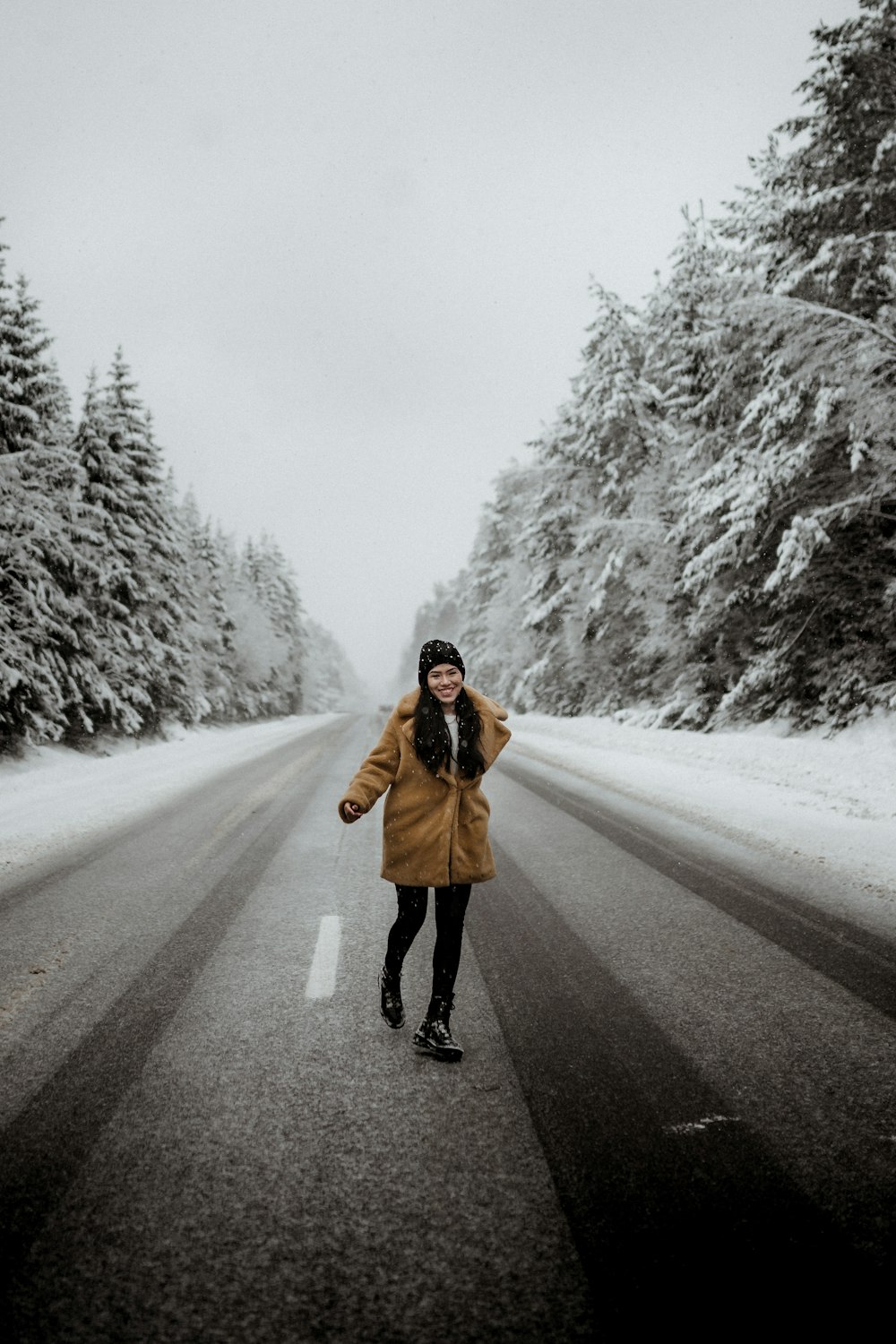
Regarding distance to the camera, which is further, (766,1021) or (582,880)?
(582,880)

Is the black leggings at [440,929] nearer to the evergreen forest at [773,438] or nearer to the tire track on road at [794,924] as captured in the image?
the tire track on road at [794,924]

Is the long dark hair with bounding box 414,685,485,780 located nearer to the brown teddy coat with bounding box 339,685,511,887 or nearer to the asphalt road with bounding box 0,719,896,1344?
the brown teddy coat with bounding box 339,685,511,887

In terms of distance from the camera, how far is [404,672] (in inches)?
4360

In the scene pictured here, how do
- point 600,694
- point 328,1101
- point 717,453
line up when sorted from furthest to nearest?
point 600,694, point 717,453, point 328,1101

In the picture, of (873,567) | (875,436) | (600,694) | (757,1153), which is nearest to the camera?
(757,1153)

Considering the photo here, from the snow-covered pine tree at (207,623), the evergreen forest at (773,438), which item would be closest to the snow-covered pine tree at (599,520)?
the evergreen forest at (773,438)

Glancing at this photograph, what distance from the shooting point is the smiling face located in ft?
11.1

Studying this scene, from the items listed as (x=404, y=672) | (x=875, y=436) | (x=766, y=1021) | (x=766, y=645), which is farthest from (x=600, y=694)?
(x=404, y=672)

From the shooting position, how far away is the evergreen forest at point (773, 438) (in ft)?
34.4

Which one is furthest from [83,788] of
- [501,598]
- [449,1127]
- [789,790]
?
[501,598]

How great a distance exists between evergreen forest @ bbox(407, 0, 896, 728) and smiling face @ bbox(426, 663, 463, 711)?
351 inches

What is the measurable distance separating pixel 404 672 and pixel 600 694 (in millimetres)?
86426

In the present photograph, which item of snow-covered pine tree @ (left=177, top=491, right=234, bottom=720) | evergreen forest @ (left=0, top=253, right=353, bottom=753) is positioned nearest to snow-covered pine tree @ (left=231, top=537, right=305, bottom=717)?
snow-covered pine tree @ (left=177, top=491, right=234, bottom=720)

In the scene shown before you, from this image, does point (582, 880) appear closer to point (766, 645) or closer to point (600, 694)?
point (766, 645)
